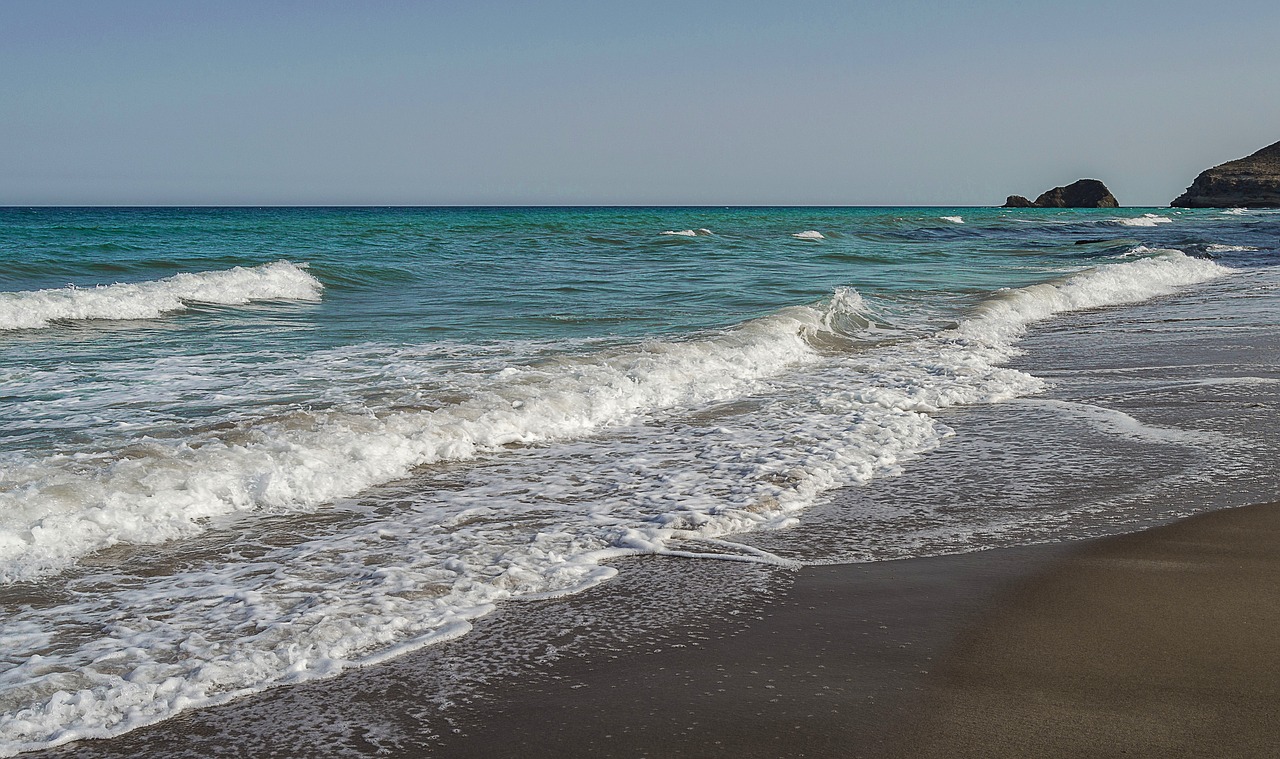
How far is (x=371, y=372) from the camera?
7938 millimetres

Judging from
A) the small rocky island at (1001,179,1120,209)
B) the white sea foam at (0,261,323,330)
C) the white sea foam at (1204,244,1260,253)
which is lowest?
the white sea foam at (0,261,323,330)

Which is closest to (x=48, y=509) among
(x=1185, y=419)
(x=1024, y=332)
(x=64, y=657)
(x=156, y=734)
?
(x=64, y=657)

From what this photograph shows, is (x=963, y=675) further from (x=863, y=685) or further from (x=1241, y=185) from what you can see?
(x=1241, y=185)

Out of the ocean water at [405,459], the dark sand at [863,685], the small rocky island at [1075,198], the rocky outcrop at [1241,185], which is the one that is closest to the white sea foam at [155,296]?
the ocean water at [405,459]

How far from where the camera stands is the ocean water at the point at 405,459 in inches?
128

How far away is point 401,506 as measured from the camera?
15.5 ft

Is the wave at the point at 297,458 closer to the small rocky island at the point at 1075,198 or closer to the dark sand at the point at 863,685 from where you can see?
the dark sand at the point at 863,685

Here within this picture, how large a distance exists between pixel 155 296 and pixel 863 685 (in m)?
13.2

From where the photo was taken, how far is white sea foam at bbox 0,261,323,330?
11.9 m

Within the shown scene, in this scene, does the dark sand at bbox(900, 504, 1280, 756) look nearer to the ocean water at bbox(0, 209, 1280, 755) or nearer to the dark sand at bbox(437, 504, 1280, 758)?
the dark sand at bbox(437, 504, 1280, 758)

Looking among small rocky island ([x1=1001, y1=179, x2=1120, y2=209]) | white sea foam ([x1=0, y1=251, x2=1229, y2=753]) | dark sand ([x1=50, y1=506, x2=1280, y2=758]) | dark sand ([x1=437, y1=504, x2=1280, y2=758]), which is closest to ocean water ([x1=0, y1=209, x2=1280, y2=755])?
white sea foam ([x1=0, y1=251, x2=1229, y2=753])

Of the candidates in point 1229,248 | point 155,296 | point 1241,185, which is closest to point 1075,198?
point 1241,185

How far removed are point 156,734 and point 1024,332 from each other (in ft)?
37.0

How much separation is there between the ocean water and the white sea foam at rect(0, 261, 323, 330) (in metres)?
0.06
